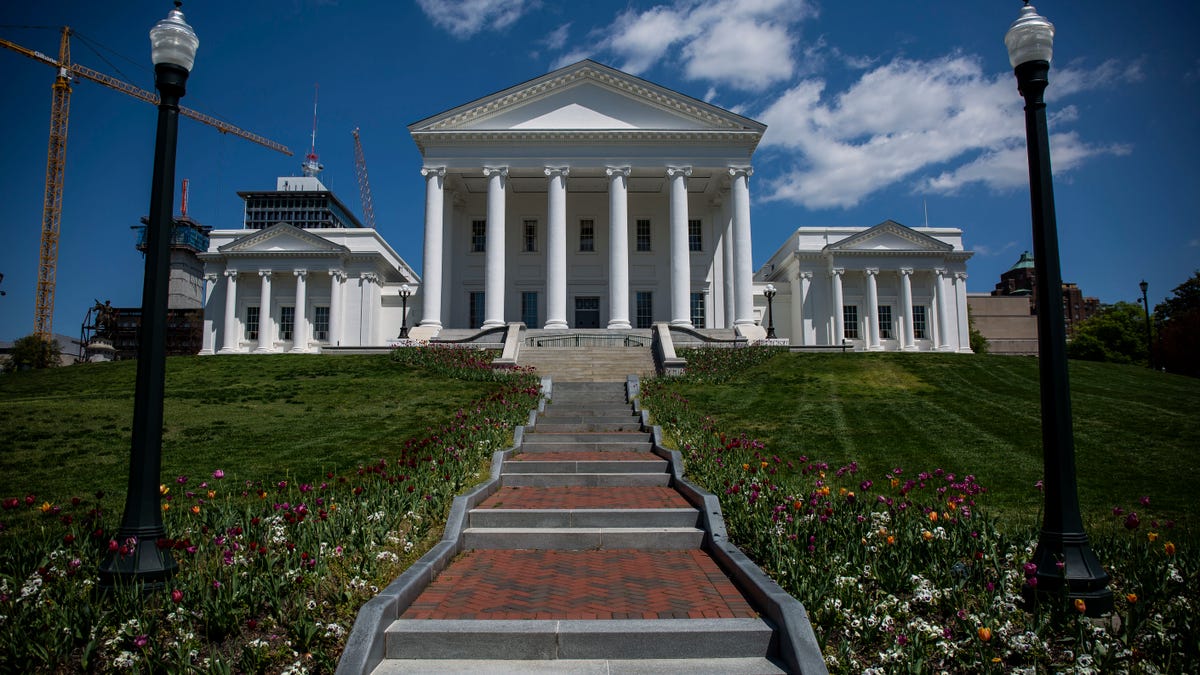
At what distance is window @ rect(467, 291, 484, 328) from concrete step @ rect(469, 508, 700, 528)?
31.3m

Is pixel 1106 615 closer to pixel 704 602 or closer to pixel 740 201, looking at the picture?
pixel 704 602

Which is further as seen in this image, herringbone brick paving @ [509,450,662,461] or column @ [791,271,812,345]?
column @ [791,271,812,345]

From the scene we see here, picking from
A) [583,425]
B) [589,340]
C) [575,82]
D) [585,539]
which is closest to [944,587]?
[585,539]

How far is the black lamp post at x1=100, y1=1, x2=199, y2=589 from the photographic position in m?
5.84

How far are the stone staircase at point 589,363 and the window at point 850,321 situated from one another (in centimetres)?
2088

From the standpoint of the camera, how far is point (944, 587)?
19.1 feet

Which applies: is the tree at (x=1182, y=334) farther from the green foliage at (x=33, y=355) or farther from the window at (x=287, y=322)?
the green foliage at (x=33, y=355)

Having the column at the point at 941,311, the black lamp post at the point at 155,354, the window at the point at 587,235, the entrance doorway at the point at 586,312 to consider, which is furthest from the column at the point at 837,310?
the black lamp post at the point at 155,354

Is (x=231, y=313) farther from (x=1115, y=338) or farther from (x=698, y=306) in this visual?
(x=1115, y=338)

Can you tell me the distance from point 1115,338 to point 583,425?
74.4 meters

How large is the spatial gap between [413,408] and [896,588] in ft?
45.9

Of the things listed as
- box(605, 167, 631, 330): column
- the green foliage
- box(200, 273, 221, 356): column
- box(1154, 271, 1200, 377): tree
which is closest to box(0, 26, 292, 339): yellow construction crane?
the green foliage

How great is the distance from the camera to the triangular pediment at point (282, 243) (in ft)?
137

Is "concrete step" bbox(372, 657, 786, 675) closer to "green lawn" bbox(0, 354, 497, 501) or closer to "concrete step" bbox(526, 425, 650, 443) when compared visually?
"green lawn" bbox(0, 354, 497, 501)
